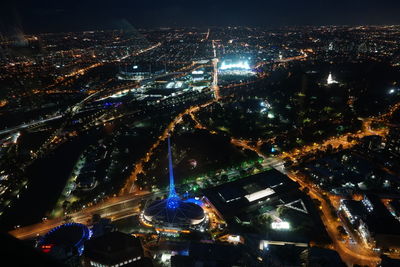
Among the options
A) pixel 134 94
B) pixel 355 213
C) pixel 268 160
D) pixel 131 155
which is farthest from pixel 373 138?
pixel 134 94

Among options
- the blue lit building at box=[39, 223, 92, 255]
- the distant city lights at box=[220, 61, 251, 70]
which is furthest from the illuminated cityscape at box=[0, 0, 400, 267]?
the distant city lights at box=[220, 61, 251, 70]

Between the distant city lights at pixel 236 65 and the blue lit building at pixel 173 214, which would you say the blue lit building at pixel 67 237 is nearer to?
the blue lit building at pixel 173 214

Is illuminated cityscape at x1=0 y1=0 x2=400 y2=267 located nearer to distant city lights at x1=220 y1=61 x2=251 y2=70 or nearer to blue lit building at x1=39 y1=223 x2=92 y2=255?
blue lit building at x1=39 y1=223 x2=92 y2=255

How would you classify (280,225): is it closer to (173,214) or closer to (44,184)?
(173,214)

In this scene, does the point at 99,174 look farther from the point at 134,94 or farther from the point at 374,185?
the point at 134,94

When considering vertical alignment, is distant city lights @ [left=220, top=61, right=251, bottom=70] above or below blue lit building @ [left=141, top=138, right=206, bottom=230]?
above

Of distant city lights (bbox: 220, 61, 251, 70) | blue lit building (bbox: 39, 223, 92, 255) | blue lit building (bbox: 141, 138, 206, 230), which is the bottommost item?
blue lit building (bbox: 39, 223, 92, 255)
